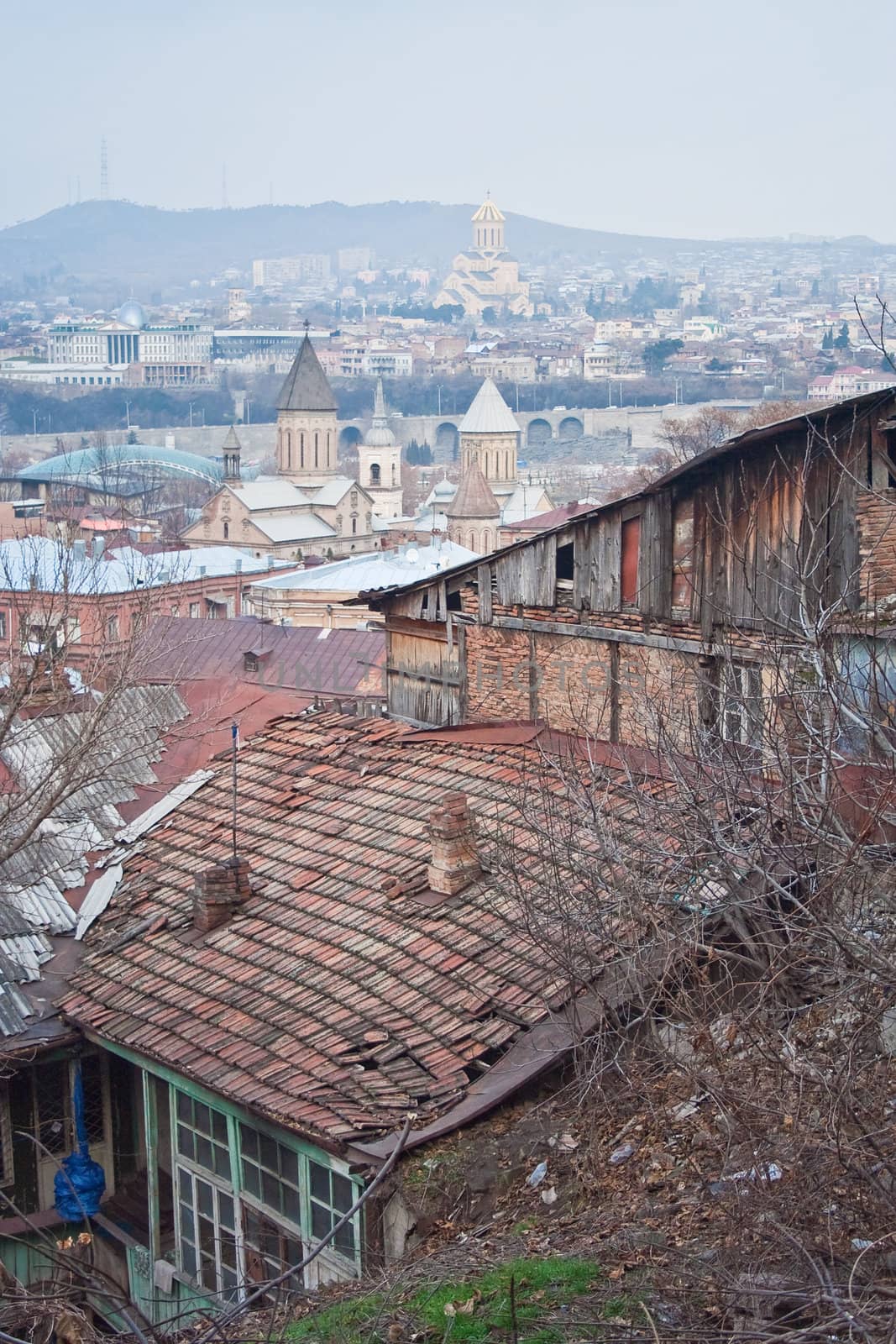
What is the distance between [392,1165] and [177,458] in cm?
10914

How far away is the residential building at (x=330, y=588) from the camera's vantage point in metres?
44.2

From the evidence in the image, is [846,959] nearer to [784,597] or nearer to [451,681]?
[784,597]

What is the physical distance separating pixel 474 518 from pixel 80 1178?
212 feet

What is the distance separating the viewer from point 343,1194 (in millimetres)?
7844

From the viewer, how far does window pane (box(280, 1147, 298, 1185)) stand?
816 cm

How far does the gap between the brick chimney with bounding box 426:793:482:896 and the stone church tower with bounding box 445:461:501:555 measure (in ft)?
210

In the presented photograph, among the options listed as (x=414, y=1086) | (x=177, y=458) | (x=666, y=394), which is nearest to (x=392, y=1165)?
(x=414, y=1086)

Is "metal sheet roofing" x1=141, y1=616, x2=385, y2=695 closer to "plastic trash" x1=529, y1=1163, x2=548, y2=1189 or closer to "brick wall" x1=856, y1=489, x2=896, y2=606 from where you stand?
"brick wall" x1=856, y1=489, x2=896, y2=606

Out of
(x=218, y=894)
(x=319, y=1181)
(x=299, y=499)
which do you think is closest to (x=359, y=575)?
(x=299, y=499)

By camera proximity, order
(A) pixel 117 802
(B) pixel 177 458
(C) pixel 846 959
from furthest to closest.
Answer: (B) pixel 177 458, (A) pixel 117 802, (C) pixel 846 959

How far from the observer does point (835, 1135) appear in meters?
A: 5.56

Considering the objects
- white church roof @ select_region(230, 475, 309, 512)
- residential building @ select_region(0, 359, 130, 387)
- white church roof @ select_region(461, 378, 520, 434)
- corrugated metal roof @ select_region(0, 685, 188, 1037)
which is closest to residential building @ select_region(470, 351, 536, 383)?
residential building @ select_region(0, 359, 130, 387)

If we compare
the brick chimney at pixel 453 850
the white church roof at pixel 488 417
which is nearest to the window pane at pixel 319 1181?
the brick chimney at pixel 453 850

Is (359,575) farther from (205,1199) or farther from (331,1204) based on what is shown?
(331,1204)
